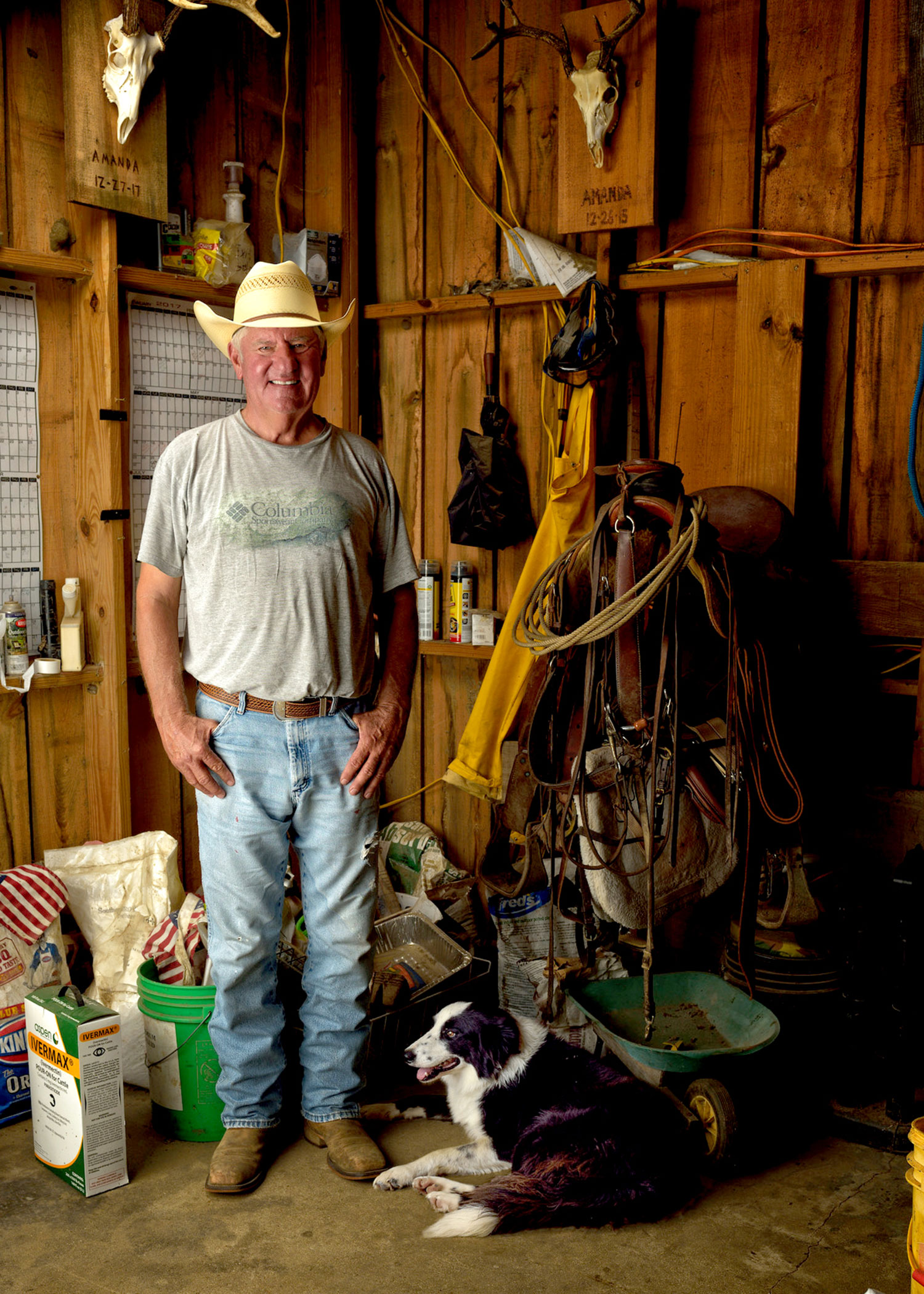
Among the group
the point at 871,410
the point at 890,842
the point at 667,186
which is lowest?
the point at 890,842

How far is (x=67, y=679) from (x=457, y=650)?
1.29 meters

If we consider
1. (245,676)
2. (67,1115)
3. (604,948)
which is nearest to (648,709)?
(245,676)

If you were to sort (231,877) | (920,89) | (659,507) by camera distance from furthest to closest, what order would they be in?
(920,89), (231,877), (659,507)

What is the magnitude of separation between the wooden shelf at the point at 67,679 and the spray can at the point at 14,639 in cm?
3

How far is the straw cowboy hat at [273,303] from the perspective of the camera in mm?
2604

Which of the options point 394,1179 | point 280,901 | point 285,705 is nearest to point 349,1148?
point 394,1179

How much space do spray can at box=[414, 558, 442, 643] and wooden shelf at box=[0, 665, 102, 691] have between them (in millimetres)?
1109

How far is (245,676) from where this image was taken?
249 cm

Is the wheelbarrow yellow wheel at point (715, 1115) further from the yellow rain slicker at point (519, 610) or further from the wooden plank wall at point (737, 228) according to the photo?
→ the wooden plank wall at point (737, 228)

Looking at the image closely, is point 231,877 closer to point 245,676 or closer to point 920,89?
point 245,676

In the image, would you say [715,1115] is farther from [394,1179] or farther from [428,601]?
[428,601]

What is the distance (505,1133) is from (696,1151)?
0.44m

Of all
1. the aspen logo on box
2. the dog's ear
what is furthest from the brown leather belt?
the dog's ear

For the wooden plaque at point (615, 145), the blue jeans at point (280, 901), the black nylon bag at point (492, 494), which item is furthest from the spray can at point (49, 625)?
the wooden plaque at point (615, 145)
